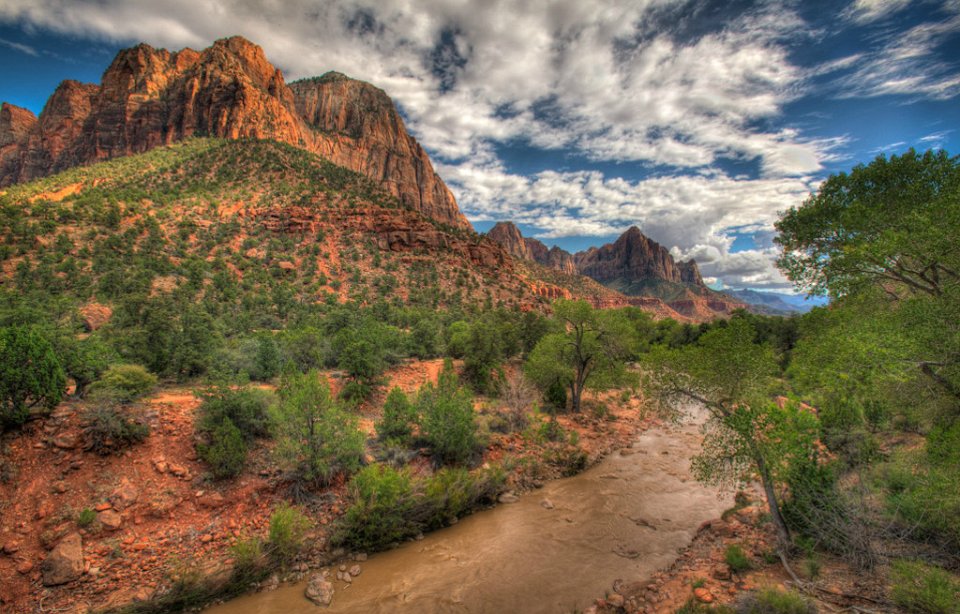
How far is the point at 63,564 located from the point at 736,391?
1580 centimetres

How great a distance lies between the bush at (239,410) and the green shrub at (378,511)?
14.0 feet

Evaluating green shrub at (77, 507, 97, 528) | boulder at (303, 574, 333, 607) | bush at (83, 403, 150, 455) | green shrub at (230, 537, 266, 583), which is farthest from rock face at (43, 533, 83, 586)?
A: boulder at (303, 574, 333, 607)

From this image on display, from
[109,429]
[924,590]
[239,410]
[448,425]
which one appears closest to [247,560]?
[239,410]

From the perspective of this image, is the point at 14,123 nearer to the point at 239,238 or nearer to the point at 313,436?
the point at 239,238

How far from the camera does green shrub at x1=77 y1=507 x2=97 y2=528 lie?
8406mm

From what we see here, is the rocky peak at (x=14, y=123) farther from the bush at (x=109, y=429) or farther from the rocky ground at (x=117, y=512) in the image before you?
the rocky ground at (x=117, y=512)

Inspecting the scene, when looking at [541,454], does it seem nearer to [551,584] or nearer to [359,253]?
[551,584]

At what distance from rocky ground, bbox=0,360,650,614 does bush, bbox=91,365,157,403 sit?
0.58m

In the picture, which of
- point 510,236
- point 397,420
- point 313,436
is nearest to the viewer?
point 313,436

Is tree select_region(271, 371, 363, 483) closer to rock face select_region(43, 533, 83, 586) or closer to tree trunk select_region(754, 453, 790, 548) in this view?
rock face select_region(43, 533, 83, 586)

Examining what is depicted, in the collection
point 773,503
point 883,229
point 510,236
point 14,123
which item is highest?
point 14,123

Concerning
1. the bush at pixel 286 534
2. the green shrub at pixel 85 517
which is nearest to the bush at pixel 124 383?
the green shrub at pixel 85 517

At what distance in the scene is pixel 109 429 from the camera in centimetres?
990

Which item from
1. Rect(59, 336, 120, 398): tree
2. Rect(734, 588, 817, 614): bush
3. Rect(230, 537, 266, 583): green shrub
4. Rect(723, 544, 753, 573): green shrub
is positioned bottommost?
Rect(230, 537, 266, 583): green shrub
